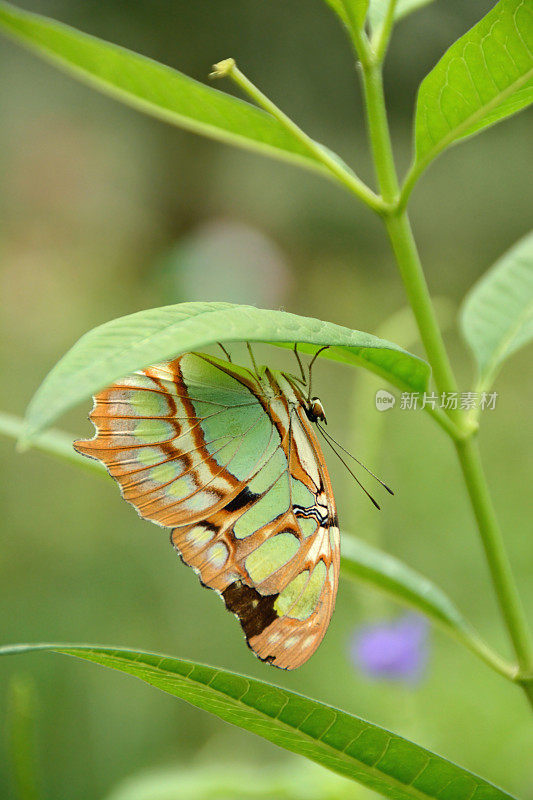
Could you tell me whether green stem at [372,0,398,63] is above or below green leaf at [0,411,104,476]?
above

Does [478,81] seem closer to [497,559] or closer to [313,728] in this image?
[497,559]

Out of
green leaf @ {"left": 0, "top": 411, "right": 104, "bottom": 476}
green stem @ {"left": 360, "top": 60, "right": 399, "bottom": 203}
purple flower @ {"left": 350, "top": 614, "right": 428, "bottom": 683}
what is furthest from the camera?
purple flower @ {"left": 350, "top": 614, "right": 428, "bottom": 683}

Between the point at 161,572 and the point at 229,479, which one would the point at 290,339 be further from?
the point at 161,572

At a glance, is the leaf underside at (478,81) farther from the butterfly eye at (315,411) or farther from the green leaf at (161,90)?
the butterfly eye at (315,411)

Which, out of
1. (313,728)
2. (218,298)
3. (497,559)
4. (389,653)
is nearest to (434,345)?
(497,559)

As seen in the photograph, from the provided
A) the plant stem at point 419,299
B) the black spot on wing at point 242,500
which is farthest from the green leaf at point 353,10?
the black spot on wing at point 242,500

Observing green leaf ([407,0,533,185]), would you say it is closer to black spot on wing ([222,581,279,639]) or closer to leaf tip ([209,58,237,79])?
leaf tip ([209,58,237,79])

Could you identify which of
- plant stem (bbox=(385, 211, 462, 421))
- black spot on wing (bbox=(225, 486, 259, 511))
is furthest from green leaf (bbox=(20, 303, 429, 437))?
black spot on wing (bbox=(225, 486, 259, 511))

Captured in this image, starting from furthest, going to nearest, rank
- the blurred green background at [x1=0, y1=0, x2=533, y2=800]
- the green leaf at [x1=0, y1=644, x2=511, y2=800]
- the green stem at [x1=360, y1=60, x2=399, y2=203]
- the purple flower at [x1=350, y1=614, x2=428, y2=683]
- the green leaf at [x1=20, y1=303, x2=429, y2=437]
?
the blurred green background at [x1=0, y1=0, x2=533, y2=800] < the purple flower at [x1=350, y1=614, x2=428, y2=683] < the green stem at [x1=360, y1=60, x2=399, y2=203] < the green leaf at [x1=0, y1=644, x2=511, y2=800] < the green leaf at [x1=20, y1=303, x2=429, y2=437]
